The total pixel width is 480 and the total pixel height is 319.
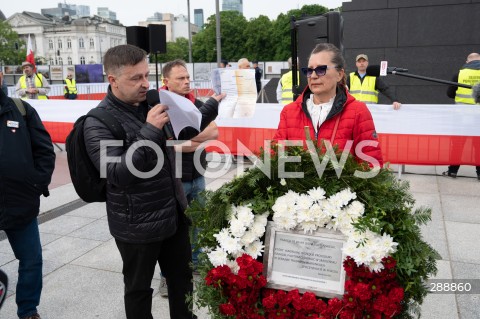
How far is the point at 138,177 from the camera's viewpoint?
2.63 metres

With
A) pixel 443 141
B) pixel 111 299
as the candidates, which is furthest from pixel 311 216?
pixel 443 141

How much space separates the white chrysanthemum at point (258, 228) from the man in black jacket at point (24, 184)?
6.42 feet

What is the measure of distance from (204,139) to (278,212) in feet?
4.86

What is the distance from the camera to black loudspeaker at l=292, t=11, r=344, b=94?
6.59 meters

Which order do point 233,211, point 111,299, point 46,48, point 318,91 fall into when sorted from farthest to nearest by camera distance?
point 46,48 < point 111,299 < point 318,91 < point 233,211

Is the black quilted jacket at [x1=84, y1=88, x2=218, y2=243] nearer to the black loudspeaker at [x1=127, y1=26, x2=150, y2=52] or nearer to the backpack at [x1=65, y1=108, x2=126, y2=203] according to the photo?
the backpack at [x1=65, y1=108, x2=126, y2=203]

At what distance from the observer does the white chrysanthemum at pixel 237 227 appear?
2.17 metres

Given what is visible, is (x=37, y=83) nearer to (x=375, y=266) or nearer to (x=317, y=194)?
(x=317, y=194)

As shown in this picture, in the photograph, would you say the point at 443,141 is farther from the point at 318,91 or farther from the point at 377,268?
the point at 377,268

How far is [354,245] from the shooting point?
2.02 meters

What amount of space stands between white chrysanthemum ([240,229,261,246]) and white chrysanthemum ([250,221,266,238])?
1cm

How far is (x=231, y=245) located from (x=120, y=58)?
118cm

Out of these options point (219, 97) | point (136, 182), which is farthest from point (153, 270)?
point (219, 97)

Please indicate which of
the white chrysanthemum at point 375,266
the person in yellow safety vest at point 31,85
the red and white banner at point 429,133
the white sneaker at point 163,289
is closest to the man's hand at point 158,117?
the white chrysanthemum at point 375,266
